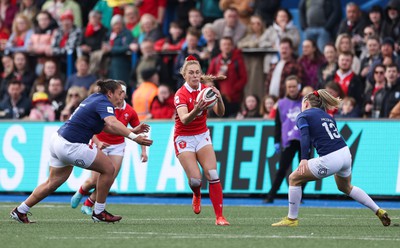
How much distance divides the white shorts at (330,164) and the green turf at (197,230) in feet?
2.33

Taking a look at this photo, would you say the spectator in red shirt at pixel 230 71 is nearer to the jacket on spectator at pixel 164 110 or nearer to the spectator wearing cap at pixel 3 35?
the jacket on spectator at pixel 164 110

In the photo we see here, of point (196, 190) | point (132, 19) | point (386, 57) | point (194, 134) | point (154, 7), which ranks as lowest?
point (196, 190)

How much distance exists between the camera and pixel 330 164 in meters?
13.7

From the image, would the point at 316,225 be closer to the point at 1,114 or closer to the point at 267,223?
the point at 267,223

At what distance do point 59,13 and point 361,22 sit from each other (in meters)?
8.22

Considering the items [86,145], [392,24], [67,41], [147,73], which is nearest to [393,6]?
[392,24]

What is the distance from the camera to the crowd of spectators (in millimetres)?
20688

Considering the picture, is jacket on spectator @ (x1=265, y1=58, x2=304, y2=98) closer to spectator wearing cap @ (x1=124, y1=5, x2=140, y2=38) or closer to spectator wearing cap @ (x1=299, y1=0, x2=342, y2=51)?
spectator wearing cap @ (x1=299, y1=0, x2=342, y2=51)

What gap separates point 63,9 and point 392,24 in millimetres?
8859

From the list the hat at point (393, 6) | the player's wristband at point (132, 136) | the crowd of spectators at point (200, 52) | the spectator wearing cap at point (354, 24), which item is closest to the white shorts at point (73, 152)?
the player's wristband at point (132, 136)

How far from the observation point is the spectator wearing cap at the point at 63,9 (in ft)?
86.6

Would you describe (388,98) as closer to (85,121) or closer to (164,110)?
(164,110)

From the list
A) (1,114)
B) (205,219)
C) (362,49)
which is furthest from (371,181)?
(1,114)

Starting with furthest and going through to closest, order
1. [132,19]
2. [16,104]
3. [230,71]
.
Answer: [132,19], [16,104], [230,71]
